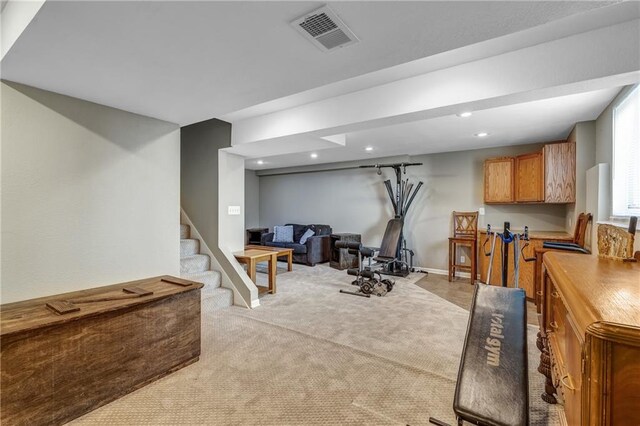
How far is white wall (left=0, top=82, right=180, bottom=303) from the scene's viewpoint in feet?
6.27

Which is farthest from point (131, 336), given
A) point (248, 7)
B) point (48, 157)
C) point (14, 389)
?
point (248, 7)

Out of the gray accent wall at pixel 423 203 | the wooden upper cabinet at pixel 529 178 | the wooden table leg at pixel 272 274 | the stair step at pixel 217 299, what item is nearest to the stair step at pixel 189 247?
the stair step at pixel 217 299

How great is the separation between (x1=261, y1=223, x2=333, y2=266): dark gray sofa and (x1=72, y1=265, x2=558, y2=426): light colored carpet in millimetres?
2691

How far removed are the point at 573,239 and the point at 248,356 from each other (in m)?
3.98

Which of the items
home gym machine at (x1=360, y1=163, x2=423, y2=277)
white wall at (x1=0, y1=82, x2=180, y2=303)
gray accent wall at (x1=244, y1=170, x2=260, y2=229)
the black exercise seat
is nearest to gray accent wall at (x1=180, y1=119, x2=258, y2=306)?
white wall at (x1=0, y1=82, x2=180, y2=303)

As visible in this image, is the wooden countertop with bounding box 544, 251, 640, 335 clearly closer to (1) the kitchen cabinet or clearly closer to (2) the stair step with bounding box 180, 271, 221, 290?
(1) the kitchen cabinet

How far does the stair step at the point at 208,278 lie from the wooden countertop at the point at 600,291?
354 cm

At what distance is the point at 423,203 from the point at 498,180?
4.58 ft

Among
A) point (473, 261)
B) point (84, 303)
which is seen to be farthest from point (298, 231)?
point (84, 303)

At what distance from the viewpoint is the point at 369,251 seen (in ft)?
15.3

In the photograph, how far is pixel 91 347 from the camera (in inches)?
69.7

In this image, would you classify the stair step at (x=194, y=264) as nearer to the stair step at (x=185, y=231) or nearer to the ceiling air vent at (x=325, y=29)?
the stair step at (x=185, y=231)

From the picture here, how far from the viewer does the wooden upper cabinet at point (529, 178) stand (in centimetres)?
430

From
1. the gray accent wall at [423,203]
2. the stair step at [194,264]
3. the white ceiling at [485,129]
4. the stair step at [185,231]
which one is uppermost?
the white ceiling at [485,129]
